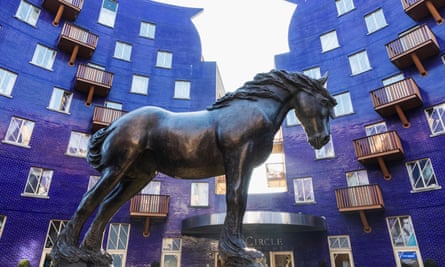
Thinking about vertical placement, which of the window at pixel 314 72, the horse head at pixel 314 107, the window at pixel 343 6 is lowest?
the horse head at pixel 314 107

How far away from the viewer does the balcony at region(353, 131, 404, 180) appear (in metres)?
17.0

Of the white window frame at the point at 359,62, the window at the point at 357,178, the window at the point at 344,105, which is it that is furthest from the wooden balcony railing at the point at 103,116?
the white window frame at the point at 359,62

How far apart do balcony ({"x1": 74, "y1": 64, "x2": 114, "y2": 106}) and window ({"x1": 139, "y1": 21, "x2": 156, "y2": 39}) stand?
263 inches

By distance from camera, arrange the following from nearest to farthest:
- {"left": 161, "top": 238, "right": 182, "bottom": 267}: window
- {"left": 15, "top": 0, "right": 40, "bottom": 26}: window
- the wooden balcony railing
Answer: {"left": 161, "top": 238, "right": 182, "bottom": 267}: window → the wooden balcony railing → {"left": 15, "top": 0, "right": 40, "bottom": 26}: window

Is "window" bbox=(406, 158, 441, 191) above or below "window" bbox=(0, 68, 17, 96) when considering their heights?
below

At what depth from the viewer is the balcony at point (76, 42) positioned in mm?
20484

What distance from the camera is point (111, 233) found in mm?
18594

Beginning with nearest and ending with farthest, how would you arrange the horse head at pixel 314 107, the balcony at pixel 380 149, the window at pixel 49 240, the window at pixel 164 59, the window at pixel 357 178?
the horse head at pixel 314 107, the window at pixel 49 240, the balcony at pixel 380 149, the window at pixel 357 178, the window at pixel 164 59

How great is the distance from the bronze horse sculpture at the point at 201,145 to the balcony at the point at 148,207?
15.9m

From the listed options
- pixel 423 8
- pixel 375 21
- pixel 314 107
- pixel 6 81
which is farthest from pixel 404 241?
pixel 6 81

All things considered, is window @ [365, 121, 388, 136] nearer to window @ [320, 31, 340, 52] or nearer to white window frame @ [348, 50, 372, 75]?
white window frame @ [348, 50, 372, 75]

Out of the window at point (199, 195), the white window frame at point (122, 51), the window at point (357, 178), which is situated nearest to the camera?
the window at point (357, 178)

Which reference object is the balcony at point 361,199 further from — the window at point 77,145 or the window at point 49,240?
the window at point 77,145

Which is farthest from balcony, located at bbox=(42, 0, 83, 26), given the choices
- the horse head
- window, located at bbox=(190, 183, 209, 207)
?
the horse head
